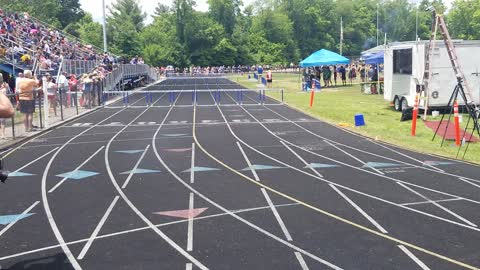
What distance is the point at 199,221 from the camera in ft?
27.4

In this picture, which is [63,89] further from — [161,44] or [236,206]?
[161,44]

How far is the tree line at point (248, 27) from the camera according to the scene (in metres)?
93.2

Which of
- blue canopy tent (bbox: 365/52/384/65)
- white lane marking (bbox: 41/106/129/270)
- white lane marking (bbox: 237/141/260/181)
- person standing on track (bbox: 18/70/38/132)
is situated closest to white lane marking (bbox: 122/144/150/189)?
white lane marking (bbox: 41/106/129/270)

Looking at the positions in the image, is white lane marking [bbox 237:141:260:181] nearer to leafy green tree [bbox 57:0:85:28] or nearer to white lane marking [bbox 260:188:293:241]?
white lane marking [bbox 260:188:293:241]

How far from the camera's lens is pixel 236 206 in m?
9.22

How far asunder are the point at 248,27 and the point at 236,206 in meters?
117

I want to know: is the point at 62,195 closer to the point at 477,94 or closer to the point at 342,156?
the point at 342,156

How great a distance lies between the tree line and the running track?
207ft

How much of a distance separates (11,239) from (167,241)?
2.32 m

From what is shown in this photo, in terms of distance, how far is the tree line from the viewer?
93.2m

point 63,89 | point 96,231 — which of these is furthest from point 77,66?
point 96,231

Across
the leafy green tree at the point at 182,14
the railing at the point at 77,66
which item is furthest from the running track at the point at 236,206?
the leafy green tree at the point at 182,14

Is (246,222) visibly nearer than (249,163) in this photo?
Yes

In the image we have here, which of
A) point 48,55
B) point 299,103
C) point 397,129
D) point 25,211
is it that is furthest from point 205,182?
point 48,55
